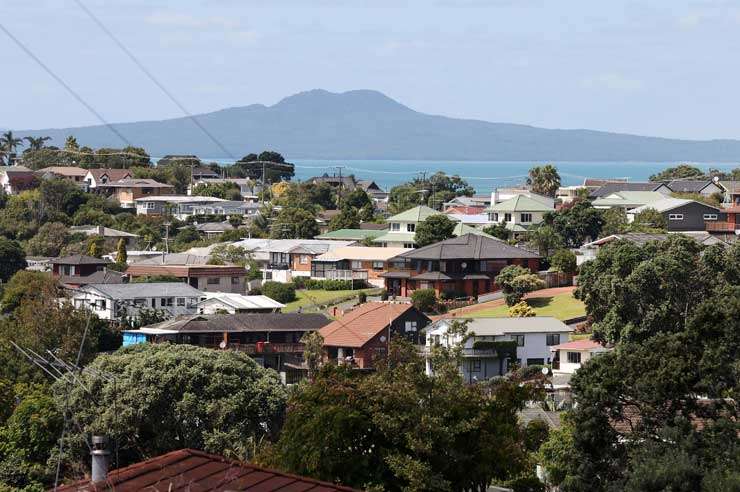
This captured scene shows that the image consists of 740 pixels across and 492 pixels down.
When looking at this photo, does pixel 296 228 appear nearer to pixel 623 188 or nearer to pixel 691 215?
pixel 623 188

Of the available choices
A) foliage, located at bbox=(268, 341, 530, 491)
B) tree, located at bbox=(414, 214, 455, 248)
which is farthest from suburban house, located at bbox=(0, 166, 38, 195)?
foliage, located at bbox=(268, 341, 530, 491)

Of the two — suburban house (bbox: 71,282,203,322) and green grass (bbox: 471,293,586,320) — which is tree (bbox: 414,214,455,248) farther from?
suburban house (bbox: 71,282,203,322)

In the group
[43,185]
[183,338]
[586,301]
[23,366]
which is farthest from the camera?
[43,185]

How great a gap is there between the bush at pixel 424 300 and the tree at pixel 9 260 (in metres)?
21.2

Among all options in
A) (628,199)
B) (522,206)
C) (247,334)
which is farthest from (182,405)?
(628,199)

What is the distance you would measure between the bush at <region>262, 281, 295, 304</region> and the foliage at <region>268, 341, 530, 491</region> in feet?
145

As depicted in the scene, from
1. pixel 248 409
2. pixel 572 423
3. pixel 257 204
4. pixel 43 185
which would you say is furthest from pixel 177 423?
pixel 257 204

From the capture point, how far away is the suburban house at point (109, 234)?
3388 inches

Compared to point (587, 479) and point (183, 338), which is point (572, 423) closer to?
point (587, 479)

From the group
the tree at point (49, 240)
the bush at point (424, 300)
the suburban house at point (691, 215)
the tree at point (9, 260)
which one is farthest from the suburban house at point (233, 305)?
the suburban house at point (691, 215)

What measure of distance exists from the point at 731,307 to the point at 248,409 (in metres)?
11.5

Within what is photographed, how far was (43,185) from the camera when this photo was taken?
94.4m

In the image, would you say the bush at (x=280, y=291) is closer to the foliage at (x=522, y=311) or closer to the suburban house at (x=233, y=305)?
the suburban house at (x=233, y=305)

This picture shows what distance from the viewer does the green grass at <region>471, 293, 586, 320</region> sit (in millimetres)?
55562
